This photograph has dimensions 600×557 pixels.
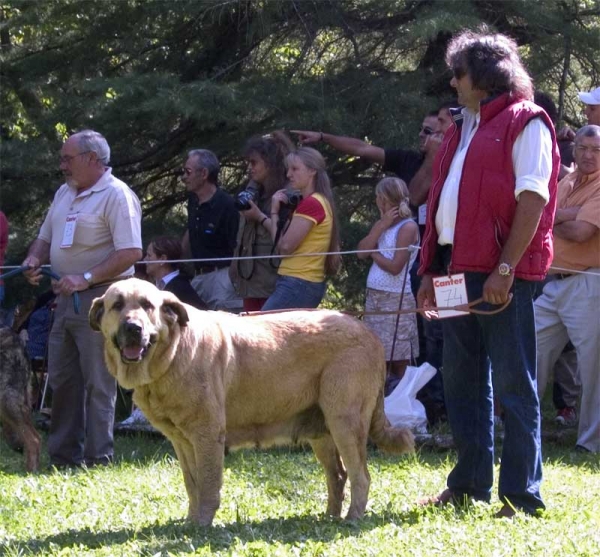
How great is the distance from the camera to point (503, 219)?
203 inches

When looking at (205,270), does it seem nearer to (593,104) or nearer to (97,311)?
(593,104)

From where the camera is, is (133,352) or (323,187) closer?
(133,352)

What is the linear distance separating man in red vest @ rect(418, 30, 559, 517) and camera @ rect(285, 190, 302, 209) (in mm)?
2840

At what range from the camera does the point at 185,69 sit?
402 inches

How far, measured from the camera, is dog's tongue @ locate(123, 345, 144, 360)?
17.8 feet

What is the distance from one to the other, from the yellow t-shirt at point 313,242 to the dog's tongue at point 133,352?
279 cm

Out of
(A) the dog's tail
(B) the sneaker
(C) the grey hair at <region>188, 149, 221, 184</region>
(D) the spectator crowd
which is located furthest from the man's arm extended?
(A) the dog's tail

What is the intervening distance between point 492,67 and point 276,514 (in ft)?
8.61

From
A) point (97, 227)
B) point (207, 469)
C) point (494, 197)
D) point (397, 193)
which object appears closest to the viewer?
point (494, 197)

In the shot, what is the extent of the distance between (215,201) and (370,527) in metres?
4.40

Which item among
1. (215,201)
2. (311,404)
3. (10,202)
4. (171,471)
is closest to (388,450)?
(311,404)

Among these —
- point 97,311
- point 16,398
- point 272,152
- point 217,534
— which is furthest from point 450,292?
point 16,398

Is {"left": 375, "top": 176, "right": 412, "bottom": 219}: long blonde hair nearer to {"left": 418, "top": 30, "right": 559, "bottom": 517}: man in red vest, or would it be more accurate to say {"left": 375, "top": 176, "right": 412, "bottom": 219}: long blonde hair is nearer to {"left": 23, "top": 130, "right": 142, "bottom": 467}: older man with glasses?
{"left": 23, "top": 130, "right": 142, "bottom": 467}: older man with glasses

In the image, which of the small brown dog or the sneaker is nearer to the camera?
the small brown dog
